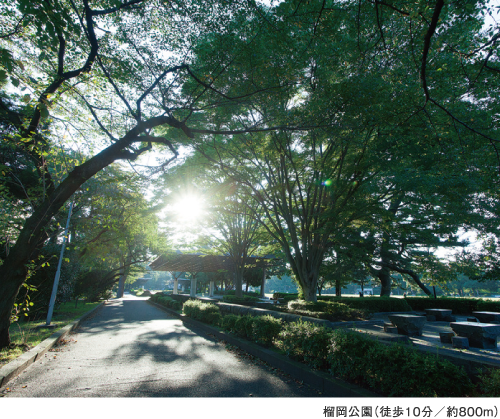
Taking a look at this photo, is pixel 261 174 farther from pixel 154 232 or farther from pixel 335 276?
pixel 335 276

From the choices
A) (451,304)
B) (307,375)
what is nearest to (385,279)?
(451,304)

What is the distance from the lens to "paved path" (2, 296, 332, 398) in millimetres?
4415

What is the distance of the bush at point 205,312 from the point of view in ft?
37.8

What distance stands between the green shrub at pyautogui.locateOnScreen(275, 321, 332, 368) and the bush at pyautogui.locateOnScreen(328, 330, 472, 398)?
34 centimetres

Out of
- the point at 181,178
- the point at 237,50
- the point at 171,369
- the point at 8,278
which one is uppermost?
the point at 237,50

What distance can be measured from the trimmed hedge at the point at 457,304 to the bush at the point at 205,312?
1684 cm

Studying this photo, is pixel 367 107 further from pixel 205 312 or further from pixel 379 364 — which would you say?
pixel 205 312

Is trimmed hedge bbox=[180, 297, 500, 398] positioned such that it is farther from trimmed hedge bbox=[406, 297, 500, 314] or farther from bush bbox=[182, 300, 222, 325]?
trimmed hedge bbox=[406, 297, 500, 314]

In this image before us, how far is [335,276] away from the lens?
22906mm

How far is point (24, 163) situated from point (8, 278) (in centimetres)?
1412

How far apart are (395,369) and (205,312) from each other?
981cm

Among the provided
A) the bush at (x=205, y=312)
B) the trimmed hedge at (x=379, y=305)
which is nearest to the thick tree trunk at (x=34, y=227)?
the bush at (x=205, y=312)

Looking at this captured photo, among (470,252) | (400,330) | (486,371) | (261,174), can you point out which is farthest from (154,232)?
(470,252)

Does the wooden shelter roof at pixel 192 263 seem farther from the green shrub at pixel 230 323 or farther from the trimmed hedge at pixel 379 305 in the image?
the green shrub at pixel 230 323
